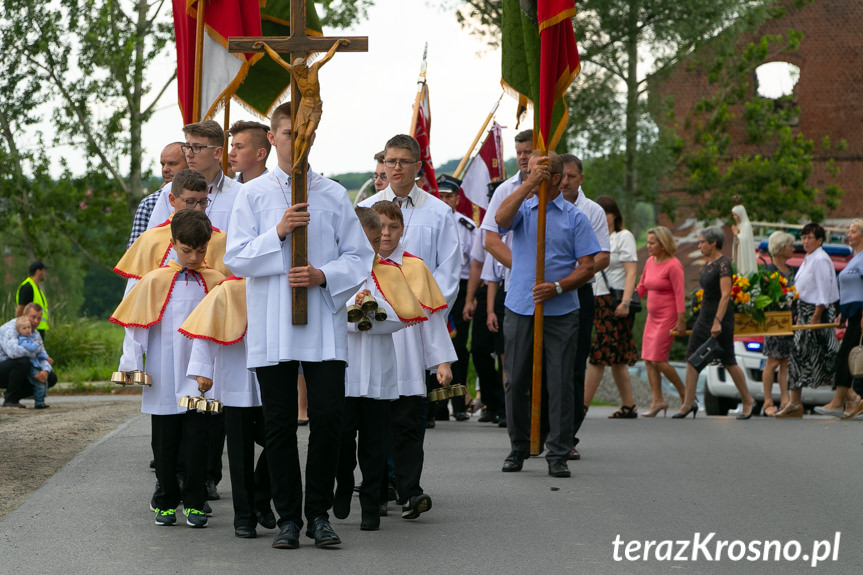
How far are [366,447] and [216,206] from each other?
1791 mm

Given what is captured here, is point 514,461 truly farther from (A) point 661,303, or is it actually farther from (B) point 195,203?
(A) point 661,303

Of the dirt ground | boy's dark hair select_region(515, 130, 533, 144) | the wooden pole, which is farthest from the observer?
boy's dark hair select_region(515, 130, 533, 144)

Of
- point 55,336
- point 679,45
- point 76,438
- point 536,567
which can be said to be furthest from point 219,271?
point 679,45

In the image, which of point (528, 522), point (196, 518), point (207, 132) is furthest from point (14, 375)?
point (528, 522)

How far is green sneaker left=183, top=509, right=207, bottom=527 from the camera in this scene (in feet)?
21.9

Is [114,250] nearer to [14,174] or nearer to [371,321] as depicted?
[14,174]

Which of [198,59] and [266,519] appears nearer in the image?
[266,519]

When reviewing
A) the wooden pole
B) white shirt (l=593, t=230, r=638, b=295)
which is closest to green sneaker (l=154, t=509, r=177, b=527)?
the wooden pole

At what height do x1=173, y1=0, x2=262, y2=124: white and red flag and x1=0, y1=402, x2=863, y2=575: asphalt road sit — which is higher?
x1=173, y1=0, x2=262, y2=124: white and red flag

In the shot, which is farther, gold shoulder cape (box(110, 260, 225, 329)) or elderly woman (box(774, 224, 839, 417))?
elderly woman (box(774, 224, 839, 417))

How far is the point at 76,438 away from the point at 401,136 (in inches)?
186

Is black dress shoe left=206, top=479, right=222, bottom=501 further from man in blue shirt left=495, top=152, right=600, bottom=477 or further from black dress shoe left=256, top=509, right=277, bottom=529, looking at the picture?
man in blue shirt left=495, top=152, right=600, bottom=477

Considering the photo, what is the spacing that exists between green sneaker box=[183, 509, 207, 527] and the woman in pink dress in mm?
8102

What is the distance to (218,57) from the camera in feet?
33.5
